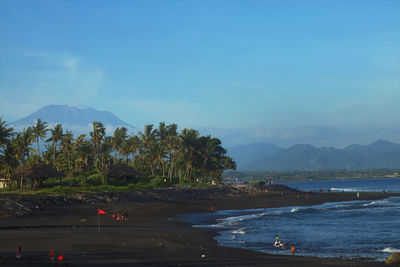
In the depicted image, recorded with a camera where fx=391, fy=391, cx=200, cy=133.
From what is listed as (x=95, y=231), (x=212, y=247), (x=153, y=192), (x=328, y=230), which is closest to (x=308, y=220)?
(x=328, y=230)

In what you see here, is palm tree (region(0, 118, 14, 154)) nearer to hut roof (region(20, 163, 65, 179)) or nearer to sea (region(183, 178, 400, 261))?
hut roof (region(20, 163, 65, 179))

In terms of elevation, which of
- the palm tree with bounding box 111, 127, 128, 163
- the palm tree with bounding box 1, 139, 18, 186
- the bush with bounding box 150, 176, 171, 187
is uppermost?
the palm tree with bounding box 111, 127, 128, 163

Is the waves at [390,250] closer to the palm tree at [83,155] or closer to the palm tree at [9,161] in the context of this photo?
the palm tree at [9,161]

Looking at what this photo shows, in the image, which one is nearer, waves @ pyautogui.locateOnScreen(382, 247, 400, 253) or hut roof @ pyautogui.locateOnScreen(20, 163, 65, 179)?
waves @ pyautogui.locateOnScreen(382, 247, 400, 253)

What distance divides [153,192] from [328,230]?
43.8 m

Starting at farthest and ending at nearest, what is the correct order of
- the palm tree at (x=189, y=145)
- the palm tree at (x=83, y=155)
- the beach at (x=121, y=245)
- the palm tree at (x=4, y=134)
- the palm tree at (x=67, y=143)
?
the palm tree at (x=189, y=145), the palm tree at (x=67, y=143), the palm tree at (x=83, y=155), the palm tree at (x=4, y=134), the beach at (x=121, y=245)

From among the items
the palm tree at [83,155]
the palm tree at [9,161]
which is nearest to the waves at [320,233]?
the palm tree at [9,161]

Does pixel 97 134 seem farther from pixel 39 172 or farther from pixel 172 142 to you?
pixel 39 172

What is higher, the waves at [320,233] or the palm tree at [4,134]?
the palm tree at [4,134]

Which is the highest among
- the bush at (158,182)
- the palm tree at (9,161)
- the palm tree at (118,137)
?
the palm tree at (118,137)

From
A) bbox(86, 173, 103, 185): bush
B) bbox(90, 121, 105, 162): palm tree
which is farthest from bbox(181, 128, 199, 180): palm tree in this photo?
bbox(86, 173, 103, 185): bush

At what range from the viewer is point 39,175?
70.4m

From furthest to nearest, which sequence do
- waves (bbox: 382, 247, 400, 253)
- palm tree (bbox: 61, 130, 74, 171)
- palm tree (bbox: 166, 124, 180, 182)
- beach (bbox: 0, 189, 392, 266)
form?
palm tree (bbox: 166, 124, 180, 182) < palm tree (bbox: 61, 130, 74, 171) < waves (bbox: 382, 247, 400, 253) < beach (bbox: 0, 189, 392, 266)

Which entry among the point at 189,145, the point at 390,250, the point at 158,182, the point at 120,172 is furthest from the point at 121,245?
the point at 189,145
